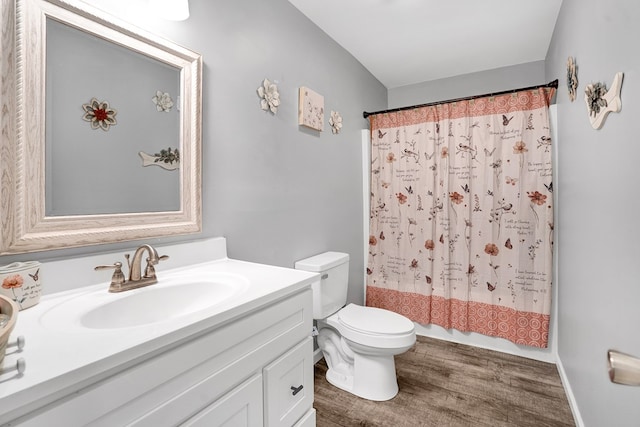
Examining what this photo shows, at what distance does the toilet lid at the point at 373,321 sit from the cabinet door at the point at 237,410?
0.93 m

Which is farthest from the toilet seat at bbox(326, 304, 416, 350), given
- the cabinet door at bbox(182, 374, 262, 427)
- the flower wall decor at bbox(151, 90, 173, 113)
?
the flower wall decor at bbox(151, 90, 173, 113)

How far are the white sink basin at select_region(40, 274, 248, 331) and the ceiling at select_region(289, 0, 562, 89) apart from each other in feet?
5.88

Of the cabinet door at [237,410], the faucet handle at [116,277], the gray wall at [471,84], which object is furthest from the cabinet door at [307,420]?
the gray wall at [471,84]

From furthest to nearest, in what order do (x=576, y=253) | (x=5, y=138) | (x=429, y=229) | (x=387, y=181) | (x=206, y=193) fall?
(x=387, y=181)
(x=429, y=229)
(x=576, y=253)
(x=206, y=193)
(x=5, y=138)

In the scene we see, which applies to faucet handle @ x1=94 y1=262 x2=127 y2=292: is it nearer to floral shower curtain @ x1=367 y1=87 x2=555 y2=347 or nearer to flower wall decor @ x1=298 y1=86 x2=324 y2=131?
flower wall decor @ x1=298 y1=86 x2=324 y2=131

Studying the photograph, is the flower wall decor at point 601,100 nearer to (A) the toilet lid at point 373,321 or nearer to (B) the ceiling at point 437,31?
(B) the ceiling at point 437,31

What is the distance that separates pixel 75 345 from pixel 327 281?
1.48 m

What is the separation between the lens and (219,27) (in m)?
1.46

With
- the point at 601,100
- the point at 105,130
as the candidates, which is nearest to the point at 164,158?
the point at 105,130

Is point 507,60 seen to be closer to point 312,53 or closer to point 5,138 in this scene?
point 312,53

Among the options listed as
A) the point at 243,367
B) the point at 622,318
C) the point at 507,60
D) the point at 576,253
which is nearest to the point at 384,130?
the point at 507,60

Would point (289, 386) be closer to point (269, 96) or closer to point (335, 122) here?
point (269, 96)

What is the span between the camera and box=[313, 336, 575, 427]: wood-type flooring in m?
1.62

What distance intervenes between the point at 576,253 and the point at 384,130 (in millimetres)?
1673
